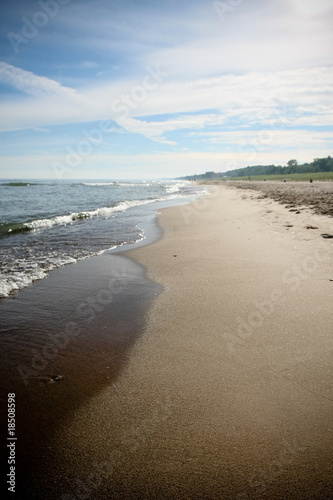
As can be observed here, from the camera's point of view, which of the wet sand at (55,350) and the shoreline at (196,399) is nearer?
the shoreline at (196,399)

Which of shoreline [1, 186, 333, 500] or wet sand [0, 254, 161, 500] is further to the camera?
wet sand [0, 254, 161, 500]

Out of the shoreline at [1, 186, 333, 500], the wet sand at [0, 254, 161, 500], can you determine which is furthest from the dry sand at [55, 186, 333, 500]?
the wet sand at [0, 254, 161, 500]

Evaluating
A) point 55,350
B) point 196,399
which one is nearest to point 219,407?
point 196,399

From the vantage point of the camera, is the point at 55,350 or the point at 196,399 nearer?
the point at 196,399

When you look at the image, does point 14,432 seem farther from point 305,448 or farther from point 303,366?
point 303,366

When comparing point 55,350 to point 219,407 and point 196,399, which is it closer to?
point 196,399

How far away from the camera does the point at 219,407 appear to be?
8.11 feet

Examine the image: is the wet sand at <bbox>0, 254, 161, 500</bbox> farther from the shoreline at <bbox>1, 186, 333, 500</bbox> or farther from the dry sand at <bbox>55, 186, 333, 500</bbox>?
the dry sand at <bbox>55, 186, 333, 500</bbox>

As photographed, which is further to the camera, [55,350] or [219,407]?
[55,350]

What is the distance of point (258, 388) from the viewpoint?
2.68m

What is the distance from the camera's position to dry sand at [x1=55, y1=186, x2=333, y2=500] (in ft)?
6.17

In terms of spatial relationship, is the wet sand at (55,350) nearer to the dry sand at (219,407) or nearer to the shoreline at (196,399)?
the shoreline at (196,399)

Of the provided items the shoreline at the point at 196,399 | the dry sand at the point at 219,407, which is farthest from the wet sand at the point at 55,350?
the dry sand at the point at 219,407

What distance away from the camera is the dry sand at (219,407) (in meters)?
1.88
